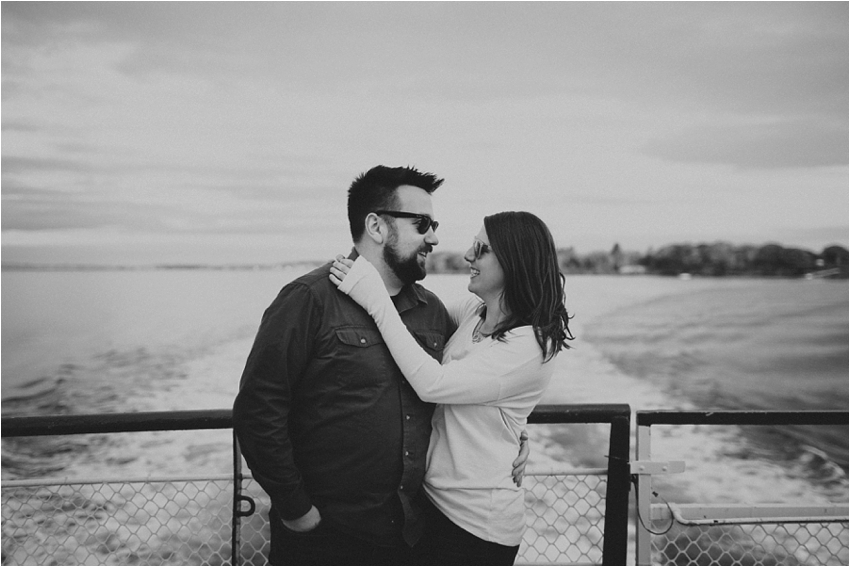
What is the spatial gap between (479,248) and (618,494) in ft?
3.47

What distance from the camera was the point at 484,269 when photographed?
6.15 ft

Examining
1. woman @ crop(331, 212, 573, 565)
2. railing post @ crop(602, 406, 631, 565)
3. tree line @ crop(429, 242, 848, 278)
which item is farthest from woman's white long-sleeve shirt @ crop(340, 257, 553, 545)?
tree line @ crop(429, 242, 848, 278)

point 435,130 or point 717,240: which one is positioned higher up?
point 435,130

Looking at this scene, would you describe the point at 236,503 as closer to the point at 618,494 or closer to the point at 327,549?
the point at 327,549

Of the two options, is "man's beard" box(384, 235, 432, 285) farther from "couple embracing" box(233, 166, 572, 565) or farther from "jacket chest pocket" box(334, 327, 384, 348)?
"jacket chest pocket" box(334, 327, 384, 348)

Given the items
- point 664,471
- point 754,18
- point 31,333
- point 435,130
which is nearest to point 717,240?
point 754,18

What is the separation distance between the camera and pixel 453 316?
2.22 meters

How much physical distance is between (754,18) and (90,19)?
2096 centimetres

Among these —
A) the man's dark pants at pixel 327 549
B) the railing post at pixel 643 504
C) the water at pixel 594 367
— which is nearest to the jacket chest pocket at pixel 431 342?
the man's dark pants at pixel 327 549

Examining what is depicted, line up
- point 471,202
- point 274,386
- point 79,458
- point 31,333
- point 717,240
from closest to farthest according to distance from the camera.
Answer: point 274,386 → point 79,458 → point 471,202 → point 31,333 → point 717,240

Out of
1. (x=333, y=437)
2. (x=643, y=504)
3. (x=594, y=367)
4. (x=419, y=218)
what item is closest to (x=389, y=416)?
(x=333, y=437)

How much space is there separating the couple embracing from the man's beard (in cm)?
12

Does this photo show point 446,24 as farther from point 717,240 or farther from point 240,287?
point 240,287

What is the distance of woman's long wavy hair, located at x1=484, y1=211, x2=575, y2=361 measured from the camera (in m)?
1.81
